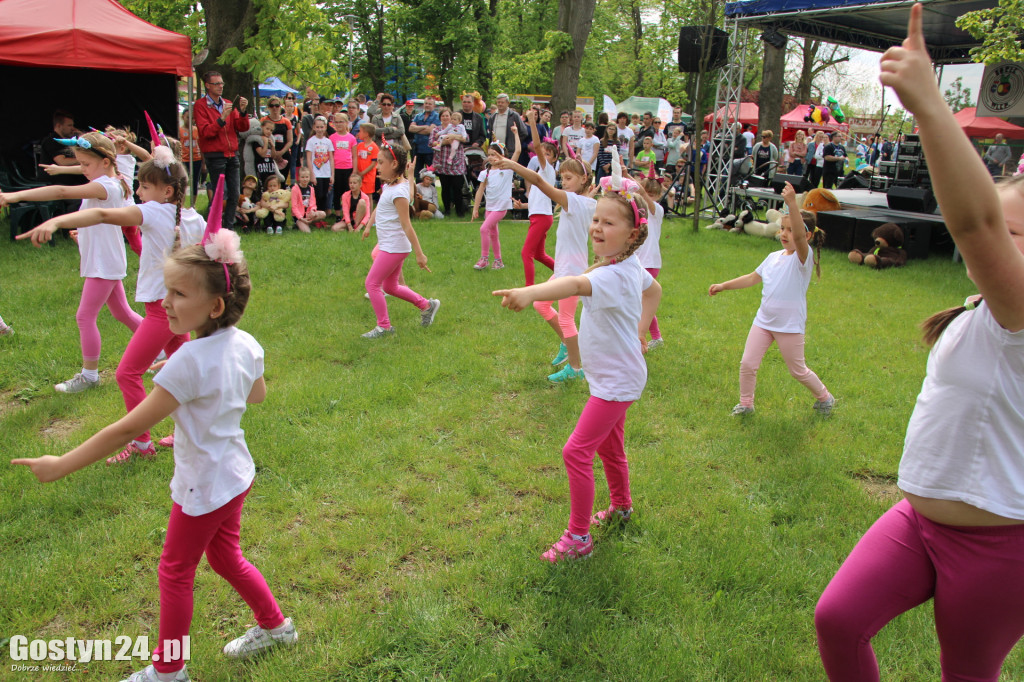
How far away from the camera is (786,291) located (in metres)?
5.16

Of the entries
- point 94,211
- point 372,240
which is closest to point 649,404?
point 94,211

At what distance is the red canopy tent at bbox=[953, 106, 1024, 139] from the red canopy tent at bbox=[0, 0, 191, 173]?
20.2 m

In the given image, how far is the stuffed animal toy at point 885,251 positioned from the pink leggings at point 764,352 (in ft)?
23.7

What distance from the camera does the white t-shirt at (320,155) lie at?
44.2 feet

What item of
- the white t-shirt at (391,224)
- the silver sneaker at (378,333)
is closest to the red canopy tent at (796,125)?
the white t-shirt at (391,224)

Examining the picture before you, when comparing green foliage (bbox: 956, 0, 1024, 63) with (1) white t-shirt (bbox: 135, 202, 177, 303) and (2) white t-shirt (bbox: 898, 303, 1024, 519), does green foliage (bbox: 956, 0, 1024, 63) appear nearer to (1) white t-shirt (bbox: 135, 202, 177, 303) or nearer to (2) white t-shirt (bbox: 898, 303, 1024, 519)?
(2) white t-shirt (bbox: 898, 303, 1024, 519)

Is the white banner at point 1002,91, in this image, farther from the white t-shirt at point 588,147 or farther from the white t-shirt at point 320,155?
the white t-shirt at point 320,155

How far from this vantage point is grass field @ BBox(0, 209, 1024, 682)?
9.98ft

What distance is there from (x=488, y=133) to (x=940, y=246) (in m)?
9.57

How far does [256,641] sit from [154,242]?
271 cm

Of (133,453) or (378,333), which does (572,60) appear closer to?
(378,333)

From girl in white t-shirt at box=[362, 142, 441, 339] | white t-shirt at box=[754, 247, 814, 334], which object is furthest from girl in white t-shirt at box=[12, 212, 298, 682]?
girl in white t-shirt at box=[362, 142, 441, 339]

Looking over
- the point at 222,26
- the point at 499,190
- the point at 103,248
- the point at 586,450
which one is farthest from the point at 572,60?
the point at 586,450

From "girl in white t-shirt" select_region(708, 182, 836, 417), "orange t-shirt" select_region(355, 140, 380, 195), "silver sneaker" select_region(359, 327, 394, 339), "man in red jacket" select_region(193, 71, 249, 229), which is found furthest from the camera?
"orange t-shirt" select_region(355, 140, 380, 195)
